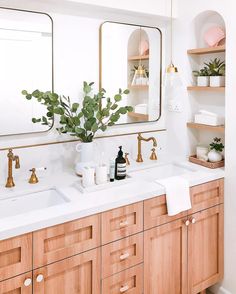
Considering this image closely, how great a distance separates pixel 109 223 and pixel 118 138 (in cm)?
89

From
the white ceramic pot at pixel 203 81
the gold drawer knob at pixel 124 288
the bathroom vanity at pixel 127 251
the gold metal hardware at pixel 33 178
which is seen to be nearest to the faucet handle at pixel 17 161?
the gold metal hardware at pixel 33 178

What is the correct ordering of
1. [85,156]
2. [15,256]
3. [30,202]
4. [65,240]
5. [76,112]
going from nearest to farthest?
[15,256] < [65,240] < [30,202] < [85,156] < [76,112]

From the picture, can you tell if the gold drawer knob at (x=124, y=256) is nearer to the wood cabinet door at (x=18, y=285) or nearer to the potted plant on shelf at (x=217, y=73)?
the wood cabinet door at (x=18, y=285)

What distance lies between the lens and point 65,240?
1.57m

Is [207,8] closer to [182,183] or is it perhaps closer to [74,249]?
[182,183]

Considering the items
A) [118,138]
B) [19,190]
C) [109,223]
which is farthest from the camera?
[118,138]

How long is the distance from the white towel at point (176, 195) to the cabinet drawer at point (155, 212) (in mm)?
34

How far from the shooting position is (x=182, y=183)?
6.50ft

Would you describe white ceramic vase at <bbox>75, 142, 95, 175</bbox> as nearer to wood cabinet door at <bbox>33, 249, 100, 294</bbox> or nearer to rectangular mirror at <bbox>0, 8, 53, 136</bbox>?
rectangular mirror at <bbox>0, 8, 53, 136</bbox>

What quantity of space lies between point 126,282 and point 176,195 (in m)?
0.58

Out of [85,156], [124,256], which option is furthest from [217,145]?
[124,256]

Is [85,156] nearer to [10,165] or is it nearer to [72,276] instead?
[10,165]

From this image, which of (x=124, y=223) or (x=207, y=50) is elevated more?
(x=207, y=50)

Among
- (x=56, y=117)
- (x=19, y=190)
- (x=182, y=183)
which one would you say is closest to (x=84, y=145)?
(x=56, y=117)
